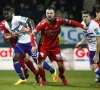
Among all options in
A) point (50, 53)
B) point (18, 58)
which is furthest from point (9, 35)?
Result: point (50, 53)

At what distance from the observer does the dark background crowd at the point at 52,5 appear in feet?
69.7

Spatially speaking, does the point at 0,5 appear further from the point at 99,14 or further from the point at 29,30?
the point at 99,14

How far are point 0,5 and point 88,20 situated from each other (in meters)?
8.89

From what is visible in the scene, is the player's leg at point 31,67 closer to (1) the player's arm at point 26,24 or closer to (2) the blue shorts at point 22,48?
(2) the blue shorts at point 22,48

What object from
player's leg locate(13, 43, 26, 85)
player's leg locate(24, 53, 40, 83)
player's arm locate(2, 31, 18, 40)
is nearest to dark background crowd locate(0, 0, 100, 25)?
player's leg locate(24, 53, 40, 83)

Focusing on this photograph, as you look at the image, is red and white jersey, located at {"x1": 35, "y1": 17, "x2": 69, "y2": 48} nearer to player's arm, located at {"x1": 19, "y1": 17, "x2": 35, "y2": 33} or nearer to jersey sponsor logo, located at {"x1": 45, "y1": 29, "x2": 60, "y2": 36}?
jersey sponsor logo, located at {"x1": 45, "y1": 29, "x2": 60, "y2": 36}

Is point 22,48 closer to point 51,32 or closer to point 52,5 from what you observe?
point 51,32

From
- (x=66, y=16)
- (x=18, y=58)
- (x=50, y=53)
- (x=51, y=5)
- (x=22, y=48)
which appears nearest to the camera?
(x=50, y=53)

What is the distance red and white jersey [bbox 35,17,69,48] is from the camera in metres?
13.0

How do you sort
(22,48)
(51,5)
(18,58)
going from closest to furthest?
(18,58) < (22,48) < (51,5)

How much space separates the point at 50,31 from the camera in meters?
13.1

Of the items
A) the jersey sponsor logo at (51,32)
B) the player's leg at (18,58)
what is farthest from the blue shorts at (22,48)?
the jersey sponsor logo at (51,32)

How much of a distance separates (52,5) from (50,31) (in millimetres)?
8706

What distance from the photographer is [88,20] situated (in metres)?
13.8
